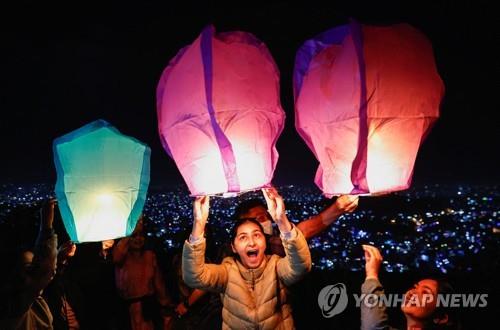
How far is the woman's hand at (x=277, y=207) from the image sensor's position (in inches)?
122

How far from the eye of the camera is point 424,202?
22.5 meters

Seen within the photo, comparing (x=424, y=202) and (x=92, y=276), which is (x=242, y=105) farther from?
(x=424, y=202)

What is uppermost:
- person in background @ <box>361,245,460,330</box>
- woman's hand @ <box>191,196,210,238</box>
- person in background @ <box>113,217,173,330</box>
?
woman's hand @ <box>191,196,210,238</box>

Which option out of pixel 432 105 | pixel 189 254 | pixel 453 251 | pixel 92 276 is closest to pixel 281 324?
pixel 189 254

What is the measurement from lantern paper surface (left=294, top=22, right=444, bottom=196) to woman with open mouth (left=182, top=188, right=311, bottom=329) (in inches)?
27.6

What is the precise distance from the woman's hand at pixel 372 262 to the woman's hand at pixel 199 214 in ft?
4.72

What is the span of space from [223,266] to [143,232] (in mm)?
2809

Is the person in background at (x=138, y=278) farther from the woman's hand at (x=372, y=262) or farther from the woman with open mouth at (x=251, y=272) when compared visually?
the woman's hand at (x=372, y=262)

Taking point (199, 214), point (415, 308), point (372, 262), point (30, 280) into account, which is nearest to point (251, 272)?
point (199, 214)

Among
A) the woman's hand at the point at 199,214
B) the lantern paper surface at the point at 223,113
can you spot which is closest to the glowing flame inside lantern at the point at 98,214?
the woman's hand at the point at 199,214

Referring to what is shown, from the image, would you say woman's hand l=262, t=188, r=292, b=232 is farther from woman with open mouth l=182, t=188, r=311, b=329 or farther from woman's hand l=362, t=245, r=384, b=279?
woman's hand l=362, t=245, r=384, b=279

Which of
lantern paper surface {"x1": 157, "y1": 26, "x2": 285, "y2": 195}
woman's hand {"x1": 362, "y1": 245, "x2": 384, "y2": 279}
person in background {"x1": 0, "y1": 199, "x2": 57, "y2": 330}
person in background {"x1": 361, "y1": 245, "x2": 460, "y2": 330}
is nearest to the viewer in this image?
lantern paper surface {"x1": 157, "y1": 26, "x2": 285, "y2": 195}

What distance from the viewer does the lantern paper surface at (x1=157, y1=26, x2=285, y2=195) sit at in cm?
258

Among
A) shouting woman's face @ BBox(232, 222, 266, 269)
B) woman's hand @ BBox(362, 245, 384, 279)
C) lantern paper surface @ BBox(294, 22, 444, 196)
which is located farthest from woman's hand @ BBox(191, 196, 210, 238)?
woman's hand @ BBox(362, 245, 384, 279)
